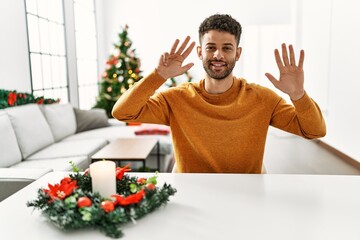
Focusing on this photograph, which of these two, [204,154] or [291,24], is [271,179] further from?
[291,24]

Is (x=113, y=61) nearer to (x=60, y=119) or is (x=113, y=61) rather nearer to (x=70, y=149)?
(x=60, y=119)

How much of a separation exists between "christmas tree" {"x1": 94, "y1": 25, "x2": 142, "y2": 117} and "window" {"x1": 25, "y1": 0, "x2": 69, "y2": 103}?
71 centimetres

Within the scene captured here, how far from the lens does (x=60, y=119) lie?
13.7ft

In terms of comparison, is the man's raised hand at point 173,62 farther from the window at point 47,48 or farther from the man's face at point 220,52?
the window at point 47,48

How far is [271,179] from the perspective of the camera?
4.35 ft

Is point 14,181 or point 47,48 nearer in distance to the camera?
point 14,181

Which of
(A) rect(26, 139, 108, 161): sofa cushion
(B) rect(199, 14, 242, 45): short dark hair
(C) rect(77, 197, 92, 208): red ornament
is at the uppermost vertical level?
(B) rect(199, 14, 242, 45): short dark hair

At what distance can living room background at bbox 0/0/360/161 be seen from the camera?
13.3ft

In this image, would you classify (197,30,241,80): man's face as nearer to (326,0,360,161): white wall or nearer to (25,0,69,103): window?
(326,0,360,161): white wall

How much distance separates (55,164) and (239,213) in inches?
88.2

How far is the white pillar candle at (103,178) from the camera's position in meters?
1.02

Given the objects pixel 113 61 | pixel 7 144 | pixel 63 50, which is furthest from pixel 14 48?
pixel 113 61

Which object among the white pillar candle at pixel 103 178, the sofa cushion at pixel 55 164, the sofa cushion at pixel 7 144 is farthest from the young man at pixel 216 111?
the sofa cushion at pixel 7 144

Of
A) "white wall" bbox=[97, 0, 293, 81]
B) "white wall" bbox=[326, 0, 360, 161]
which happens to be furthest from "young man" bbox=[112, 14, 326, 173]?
"white wall" bbox=[97, 0, 293, 81]
